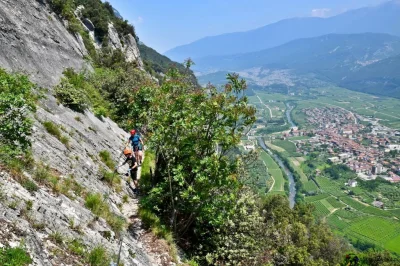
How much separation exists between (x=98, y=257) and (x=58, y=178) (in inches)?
104

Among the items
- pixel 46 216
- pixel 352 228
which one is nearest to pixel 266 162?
pixel 352 228

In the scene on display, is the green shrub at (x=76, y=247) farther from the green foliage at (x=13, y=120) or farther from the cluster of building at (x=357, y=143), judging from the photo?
the cluster of building at (x=357, y=143)

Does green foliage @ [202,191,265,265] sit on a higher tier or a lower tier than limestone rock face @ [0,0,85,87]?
lower

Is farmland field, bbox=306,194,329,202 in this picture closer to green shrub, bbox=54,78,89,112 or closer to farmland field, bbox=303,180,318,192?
farmland field, bbox=303,180,318,192

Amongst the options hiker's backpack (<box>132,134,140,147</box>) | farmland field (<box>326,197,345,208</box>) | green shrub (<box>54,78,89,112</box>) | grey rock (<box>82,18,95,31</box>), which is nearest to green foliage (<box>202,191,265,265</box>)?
hiker's backpack (<box>132,134,140,147</box>)

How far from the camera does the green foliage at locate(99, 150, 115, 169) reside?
11.7 m

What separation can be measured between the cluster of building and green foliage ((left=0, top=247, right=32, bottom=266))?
105889 mm

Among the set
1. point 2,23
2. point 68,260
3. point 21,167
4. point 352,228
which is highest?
point 2,23

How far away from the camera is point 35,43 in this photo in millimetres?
15781

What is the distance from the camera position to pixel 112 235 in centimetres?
755

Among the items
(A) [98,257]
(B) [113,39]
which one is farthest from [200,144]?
(B) [113,39]

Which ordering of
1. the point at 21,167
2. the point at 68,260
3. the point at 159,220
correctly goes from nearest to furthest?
the point at 68,260 < the point at 21,167 < the point at 159,220

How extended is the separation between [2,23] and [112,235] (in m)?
11.4

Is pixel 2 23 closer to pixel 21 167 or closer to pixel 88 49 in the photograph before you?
pixel 21 167
